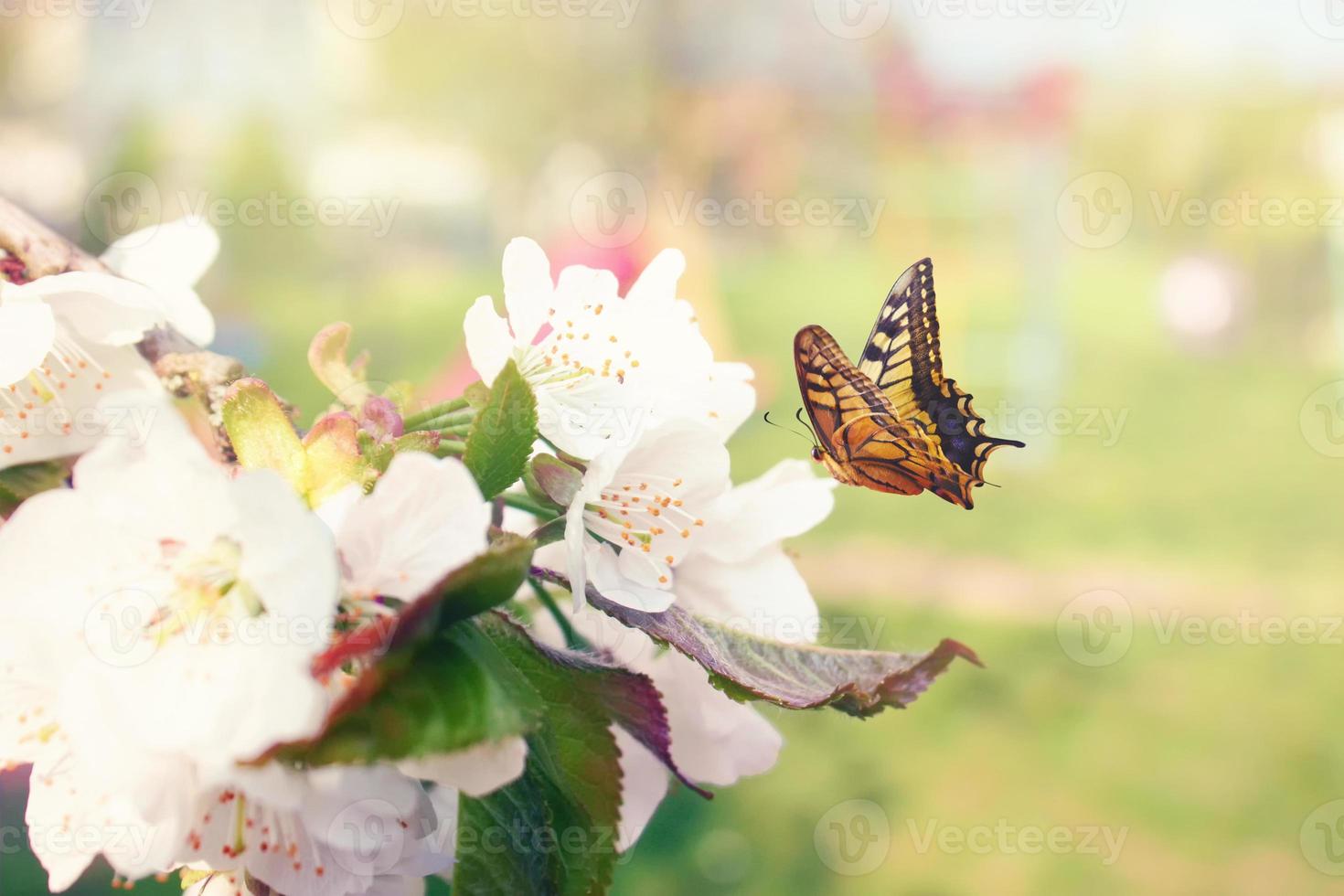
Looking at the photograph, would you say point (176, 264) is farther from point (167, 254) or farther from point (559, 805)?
point (559, 805)

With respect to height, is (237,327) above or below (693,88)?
below

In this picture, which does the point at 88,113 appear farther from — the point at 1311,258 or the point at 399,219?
the point at 1311,258

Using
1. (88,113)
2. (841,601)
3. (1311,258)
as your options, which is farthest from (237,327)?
(1311,258)

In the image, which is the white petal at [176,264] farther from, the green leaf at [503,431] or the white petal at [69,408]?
the green leaf at [503,431]

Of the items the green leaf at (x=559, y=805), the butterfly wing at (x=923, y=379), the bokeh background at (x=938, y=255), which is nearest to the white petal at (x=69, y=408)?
the green leaf at (x=559, y=805)

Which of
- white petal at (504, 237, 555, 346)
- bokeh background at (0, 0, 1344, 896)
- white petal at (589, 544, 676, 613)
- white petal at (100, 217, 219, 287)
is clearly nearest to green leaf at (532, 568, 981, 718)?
white petal at (589, 544, 676, 613)

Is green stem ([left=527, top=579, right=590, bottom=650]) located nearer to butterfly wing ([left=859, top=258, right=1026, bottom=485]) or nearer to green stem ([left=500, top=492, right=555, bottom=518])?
green stem ([left=500, top=492, right=555, bottom=518])
